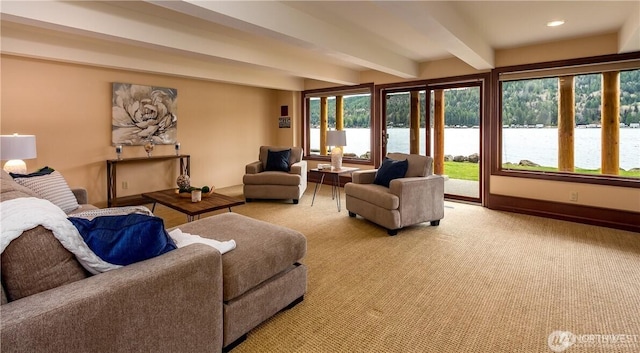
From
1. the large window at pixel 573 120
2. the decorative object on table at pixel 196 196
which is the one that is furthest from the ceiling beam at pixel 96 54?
the large window at pixel 573 120

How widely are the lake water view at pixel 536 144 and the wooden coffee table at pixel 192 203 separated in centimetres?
357

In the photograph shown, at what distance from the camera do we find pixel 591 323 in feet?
6.55

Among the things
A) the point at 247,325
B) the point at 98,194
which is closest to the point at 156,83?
the point at 98,194

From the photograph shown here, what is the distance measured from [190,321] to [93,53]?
413 cm

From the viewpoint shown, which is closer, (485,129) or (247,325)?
(247,325)

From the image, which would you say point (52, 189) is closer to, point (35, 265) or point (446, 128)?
point (35, 265)

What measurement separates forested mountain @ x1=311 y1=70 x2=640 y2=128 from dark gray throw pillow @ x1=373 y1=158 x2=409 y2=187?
1.89m

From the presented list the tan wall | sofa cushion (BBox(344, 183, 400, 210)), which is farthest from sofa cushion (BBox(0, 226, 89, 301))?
the tan wall

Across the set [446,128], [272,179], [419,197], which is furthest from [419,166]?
[272,179]

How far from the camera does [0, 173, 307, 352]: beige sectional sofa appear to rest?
1069mm

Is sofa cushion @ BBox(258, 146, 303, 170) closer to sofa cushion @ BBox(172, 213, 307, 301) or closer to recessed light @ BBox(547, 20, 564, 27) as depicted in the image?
sofa cushion @ BBox(172, 213, 307, 301)

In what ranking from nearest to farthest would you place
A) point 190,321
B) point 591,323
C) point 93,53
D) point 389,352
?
point 190,321 → point 389,352 → point 591,323 → point 93,53

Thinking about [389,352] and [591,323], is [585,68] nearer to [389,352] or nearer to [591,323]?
[591,323]

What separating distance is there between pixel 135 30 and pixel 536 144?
17.0 feet
